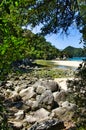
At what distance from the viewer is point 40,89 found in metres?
23.6

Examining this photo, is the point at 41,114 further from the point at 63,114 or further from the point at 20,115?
the point at 63,114

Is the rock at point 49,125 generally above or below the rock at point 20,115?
above

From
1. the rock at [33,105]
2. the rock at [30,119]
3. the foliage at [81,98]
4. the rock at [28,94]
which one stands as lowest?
the rock at [30,119]

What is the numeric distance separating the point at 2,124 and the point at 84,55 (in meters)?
5.36

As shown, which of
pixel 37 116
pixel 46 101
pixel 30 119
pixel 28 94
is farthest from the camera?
pixel 28 94

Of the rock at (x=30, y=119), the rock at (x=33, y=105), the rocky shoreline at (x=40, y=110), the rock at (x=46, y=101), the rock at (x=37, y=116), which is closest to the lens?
the rocky shoreline at (x=40, y=110)

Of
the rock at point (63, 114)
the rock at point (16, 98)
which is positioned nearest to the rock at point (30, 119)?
the rock at point (63, 114)

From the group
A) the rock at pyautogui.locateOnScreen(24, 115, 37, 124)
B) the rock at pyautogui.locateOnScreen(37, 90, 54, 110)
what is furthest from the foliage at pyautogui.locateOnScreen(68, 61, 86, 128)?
the rock at pyautogui.locateOnScreen(37, 90, 54, 110)

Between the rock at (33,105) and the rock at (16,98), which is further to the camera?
the rock at (16,98)

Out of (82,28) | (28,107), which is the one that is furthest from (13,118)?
(82,28)

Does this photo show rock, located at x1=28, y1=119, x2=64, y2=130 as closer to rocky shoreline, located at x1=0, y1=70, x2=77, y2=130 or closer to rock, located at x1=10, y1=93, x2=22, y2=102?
rocky shoreline, located at x1=0, y1=70, x2=77, y2=130

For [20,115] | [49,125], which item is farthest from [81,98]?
[20,115]

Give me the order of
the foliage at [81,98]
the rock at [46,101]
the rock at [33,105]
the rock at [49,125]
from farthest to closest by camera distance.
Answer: the rock at [46,101] → the rock at [33,105] → the rock at [49,125] → the foliage at [81,98]

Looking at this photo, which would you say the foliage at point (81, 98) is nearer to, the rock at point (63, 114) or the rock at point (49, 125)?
the rock at point (49, 125)
